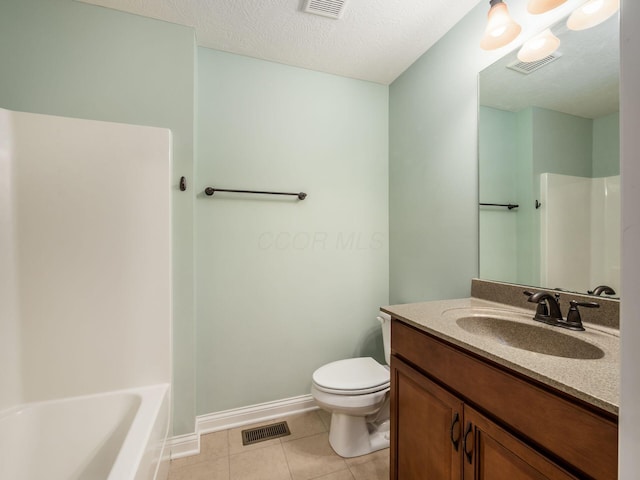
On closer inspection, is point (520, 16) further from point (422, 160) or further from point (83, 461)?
point (83, 461)

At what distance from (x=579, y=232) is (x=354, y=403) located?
128cm

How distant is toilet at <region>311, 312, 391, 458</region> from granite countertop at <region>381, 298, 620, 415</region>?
22.6 inches

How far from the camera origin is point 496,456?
0.77 metres

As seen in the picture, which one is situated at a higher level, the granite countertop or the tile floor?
the granite countertop

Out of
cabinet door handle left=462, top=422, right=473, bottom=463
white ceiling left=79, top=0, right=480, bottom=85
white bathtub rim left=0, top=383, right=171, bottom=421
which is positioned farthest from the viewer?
white ceiling left=79, top=0, right=480, bottom=85

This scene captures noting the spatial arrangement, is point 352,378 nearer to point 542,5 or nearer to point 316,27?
point 542,5

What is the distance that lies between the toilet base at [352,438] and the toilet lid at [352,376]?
0.64 ft

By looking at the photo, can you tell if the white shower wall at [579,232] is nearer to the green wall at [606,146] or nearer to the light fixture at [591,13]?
the green wall at [606,146]

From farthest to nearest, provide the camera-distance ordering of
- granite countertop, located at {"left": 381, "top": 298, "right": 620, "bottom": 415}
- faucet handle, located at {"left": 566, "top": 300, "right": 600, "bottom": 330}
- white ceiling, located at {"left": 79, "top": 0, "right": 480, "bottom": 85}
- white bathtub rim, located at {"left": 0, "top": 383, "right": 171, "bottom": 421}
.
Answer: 1. white ceiling, located at {"left": 79, "top": 0, "right": 480, "bottom": 85}
2. white bathtub rim, located at {"left": 0, "top": 383, "right": 171, "bottom": 421}
3. faucet handle, located at {"left": 566, "top": 300, "right": 600, "bottom": 330}
4. granite countertop, located at {"left": 381, "top": 298, "right": 620, "bottom": 415}

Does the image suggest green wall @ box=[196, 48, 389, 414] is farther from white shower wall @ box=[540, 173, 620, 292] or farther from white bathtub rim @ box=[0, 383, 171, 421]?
white shower wall @ box=[540, 173, 620, 292]

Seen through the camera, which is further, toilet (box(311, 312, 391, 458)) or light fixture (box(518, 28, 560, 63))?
toilet (box(311, 312, 391, 458))

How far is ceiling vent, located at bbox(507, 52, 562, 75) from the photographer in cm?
116

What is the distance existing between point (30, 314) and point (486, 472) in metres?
1.90

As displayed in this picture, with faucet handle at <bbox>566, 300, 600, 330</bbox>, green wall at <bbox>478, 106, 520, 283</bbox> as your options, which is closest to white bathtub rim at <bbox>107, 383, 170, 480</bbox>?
faucet handle at <bbox>566, 300, 600, 330</bbox>
